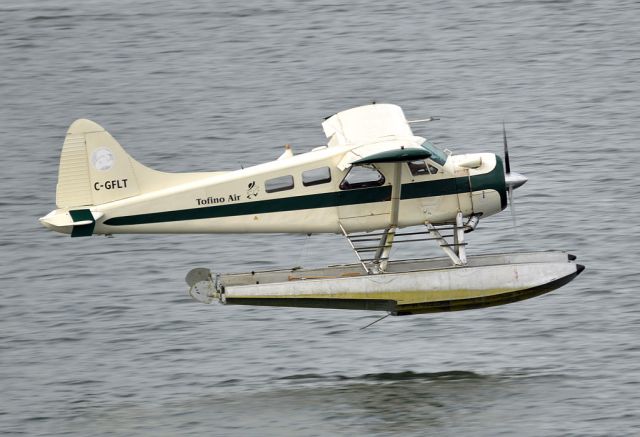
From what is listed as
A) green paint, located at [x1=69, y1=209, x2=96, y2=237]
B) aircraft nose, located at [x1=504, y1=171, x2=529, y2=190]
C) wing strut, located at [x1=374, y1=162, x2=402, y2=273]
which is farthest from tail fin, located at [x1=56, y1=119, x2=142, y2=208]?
aircraft nose, located at [x1=504, y1=171, x2=529, y2=190]

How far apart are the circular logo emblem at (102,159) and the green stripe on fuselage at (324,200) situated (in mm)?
1004

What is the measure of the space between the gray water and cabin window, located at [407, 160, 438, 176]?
4.13 meters

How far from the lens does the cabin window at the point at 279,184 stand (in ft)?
98.7

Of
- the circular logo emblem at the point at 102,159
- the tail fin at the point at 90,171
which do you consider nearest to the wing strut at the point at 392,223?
the tail fin at the point at 90,171

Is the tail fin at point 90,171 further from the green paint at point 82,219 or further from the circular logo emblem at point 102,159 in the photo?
the green paint at point 82,219

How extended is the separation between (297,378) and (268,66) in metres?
23.6

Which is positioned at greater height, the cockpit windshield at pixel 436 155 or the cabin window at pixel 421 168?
the cockpit windshield at pixel 436 155

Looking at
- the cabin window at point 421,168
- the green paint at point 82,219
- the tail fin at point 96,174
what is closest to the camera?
the green paint at point 82,219

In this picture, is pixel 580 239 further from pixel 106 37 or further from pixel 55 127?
pixel 106 37

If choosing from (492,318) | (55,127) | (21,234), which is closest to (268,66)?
(55,127)

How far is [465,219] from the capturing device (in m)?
31.6

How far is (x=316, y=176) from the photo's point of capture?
30.1 metres

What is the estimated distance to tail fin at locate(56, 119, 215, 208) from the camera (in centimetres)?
3000

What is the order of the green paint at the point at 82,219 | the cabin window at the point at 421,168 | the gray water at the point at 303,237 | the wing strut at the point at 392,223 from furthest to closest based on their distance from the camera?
the gray water at the point at 303,237 → the cabin window at the point at 421,168 → the wing strut at the point at 392,223 → the green paint at the point at 82,219
